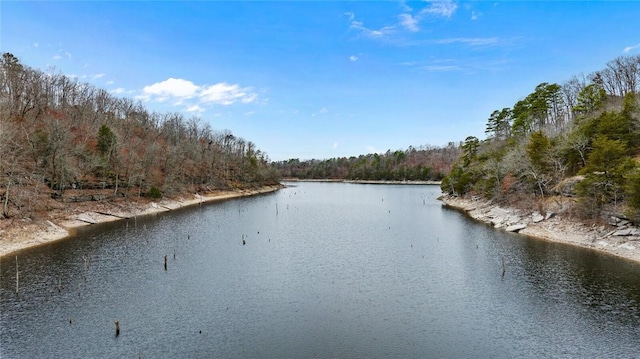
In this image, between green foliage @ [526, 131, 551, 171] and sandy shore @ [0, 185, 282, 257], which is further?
green foliage @ [526, 131, 551, 171]

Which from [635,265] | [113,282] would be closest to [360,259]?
[113,282]

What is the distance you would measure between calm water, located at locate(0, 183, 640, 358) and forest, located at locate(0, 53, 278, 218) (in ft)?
43.5

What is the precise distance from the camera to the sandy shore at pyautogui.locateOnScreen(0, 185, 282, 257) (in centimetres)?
3881

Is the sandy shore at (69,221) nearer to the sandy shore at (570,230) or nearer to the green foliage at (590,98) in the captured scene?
the sandy shore at (570,230)

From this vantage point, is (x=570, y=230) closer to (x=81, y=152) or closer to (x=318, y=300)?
(x=318, y=300)

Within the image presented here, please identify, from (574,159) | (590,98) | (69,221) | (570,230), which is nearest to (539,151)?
(574,159)

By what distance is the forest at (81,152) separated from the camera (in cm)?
4782

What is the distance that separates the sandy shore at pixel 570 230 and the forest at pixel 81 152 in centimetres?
6325

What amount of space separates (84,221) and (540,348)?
59.6 meters

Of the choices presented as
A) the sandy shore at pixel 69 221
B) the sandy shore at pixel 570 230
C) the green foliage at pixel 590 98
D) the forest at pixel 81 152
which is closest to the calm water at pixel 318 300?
the sandy shore at pixel 570 230

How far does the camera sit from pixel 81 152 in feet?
206

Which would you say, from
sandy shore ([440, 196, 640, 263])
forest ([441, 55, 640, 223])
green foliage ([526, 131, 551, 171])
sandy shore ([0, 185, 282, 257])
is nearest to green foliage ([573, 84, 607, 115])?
forest ([441, 55, 640, 223])

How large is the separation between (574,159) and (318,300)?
1939 inches

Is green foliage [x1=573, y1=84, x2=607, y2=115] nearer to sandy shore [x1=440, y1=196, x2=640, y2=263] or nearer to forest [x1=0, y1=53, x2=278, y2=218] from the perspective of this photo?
sandy shore [x1=440, y1=196, x2=640, y2=263]
